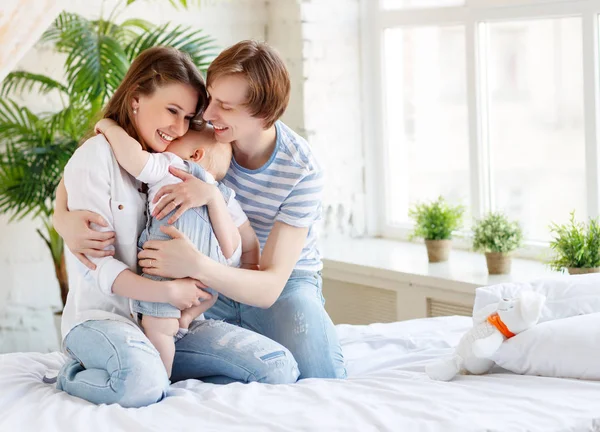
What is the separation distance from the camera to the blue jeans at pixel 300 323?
212 cm

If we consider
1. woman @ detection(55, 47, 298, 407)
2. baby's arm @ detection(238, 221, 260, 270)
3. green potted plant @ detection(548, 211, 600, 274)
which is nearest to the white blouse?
woman @ detection(55, 47, 298, 407)

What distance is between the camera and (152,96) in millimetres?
1988

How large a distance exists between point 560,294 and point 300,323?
591 mm

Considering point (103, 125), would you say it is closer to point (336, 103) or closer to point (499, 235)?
point (499, 235)

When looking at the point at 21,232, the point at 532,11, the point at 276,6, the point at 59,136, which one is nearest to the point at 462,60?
the point at 532,11

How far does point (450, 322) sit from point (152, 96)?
0.98 m

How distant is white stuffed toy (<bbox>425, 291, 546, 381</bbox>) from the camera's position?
1894mm

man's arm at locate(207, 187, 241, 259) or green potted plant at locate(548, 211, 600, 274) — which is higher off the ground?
man's arm at locate(207, 187, 241, 259)

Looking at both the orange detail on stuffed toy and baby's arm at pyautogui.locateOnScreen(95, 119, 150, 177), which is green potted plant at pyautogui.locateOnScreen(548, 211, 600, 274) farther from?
baby's arm at pyautogui.locateOnScreen(95, 119, 150, 177)

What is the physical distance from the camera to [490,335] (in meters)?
1.92

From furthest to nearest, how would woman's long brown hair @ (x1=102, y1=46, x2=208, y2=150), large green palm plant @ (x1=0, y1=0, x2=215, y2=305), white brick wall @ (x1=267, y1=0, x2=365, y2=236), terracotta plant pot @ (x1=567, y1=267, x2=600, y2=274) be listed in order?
white brick wall @ (x1=267, y1=0, x2=365, y2=236), large green palm plant @ (x1=0, y1=0, x2=215, y2=305), terracotta plant pot @ (x1=567, y1=267, x2=600, y2=274), woman's long brown hair @ (x1=102, y1=46, x2=208, y2=150)

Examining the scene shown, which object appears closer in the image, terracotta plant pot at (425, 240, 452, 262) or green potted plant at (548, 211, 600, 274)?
green potted plant at (548, 211, 600, 274)

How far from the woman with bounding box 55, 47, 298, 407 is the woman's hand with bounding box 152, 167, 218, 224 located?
68mm

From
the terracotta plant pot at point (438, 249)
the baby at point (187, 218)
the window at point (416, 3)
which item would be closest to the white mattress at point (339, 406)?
the baby at point (187, 218)
